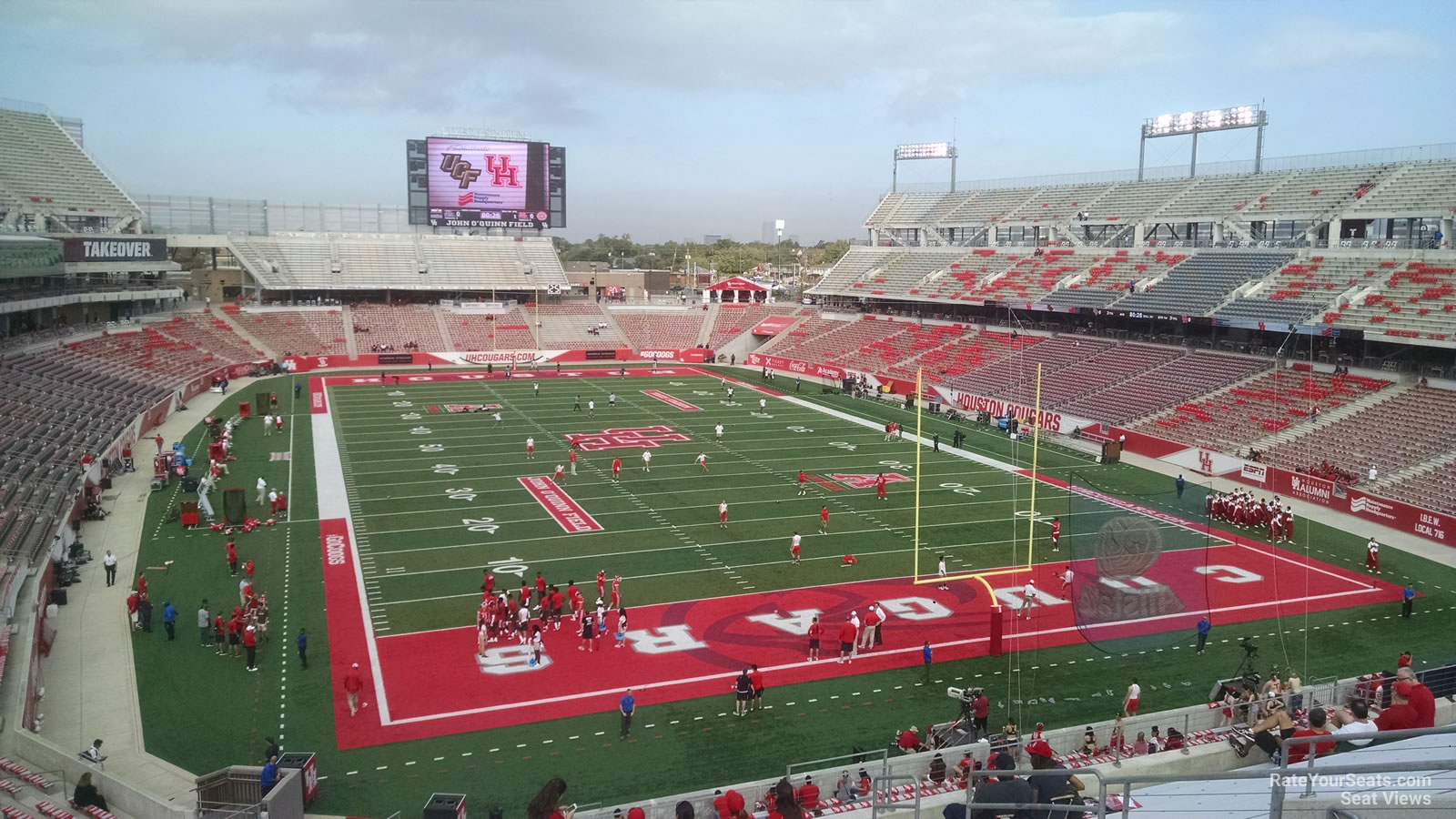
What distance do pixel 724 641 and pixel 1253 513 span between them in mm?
15628

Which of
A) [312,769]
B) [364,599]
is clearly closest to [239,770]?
[312,769]

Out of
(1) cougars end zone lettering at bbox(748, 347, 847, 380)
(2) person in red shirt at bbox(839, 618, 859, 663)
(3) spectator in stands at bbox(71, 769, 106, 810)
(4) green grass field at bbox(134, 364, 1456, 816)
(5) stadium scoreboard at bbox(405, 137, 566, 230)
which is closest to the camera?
(3) spectator in stands at bbox(71, 769, 106, 810)

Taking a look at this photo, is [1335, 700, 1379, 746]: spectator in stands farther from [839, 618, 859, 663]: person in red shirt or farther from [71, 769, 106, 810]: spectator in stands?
[71, 769, 106, 810]: spectator in stands

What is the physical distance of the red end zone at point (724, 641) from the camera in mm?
15430

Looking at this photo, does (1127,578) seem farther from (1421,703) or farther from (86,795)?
(86,795)

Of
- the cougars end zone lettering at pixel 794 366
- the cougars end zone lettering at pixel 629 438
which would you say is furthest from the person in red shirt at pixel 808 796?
the cougars end zone lettering at pixel 794 366

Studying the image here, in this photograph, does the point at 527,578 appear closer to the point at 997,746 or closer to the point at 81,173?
the point at 997,746

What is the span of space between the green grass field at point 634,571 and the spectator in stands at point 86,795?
164 centimetres

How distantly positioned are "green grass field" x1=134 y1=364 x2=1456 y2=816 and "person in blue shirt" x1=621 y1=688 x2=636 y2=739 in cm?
29

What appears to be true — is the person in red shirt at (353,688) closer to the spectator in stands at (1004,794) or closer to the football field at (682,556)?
the football field at (682,556)

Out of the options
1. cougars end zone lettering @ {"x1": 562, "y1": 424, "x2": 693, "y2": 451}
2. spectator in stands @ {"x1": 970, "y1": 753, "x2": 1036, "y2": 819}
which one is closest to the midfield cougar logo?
cougars end zone lettering @ {"x1": 562, "y1": 424, "x2": 693, "y2": 451}

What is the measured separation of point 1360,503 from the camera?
27672 millimetres

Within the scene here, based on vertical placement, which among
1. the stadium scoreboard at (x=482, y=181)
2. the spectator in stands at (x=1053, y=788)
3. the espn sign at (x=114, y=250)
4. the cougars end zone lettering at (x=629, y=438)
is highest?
the stadium scoreboard at (x=482, y=181)

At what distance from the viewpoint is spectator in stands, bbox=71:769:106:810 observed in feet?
38.4
